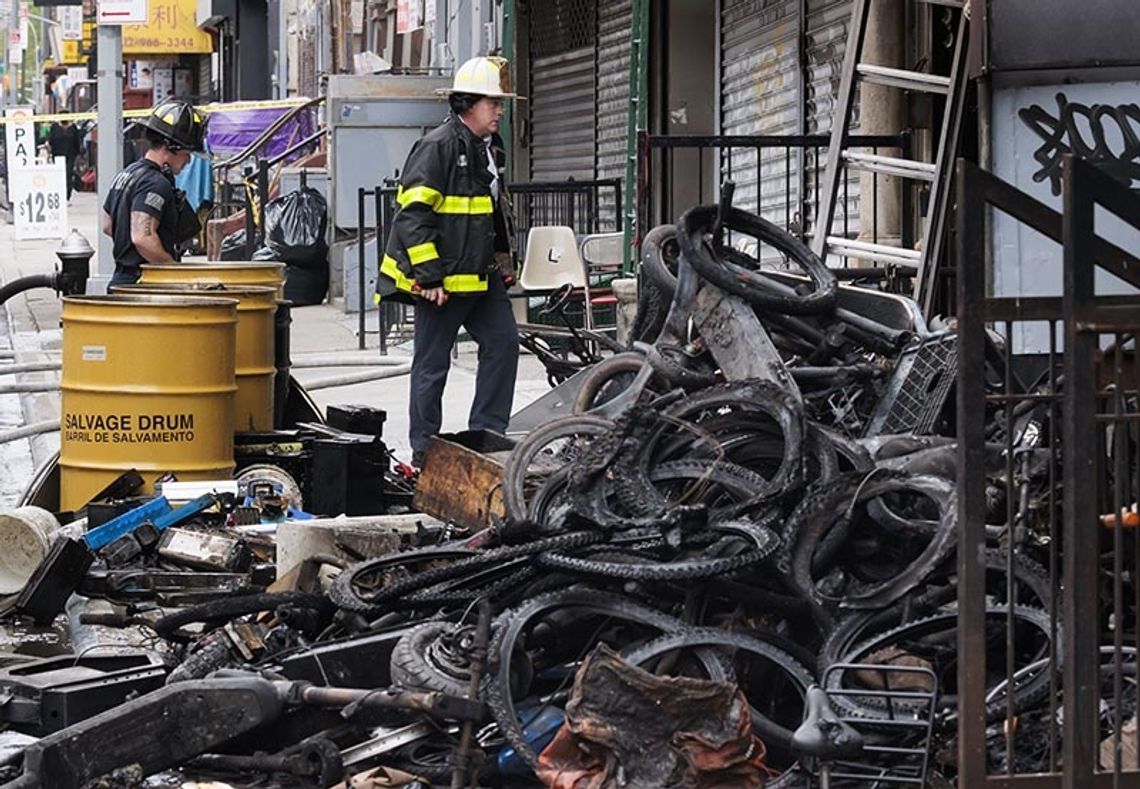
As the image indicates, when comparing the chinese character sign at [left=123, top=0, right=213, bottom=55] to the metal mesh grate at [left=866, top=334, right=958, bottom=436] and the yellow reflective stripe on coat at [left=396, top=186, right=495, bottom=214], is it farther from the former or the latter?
the metal mesh grate at [left=866, top=334, right=958, bottom=436]

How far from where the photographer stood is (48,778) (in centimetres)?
453

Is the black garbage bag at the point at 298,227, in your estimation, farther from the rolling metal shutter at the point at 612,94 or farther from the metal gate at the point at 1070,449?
the metal gate at the point at 1070,449

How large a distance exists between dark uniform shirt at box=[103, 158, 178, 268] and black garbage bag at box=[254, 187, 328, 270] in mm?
8531

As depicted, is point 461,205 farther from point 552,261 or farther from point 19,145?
point 19,145

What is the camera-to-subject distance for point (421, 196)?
9055mm

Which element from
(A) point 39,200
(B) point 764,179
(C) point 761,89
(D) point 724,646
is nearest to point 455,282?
(D) point 724,646

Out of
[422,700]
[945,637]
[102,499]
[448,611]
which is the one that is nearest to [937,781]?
[945,637]

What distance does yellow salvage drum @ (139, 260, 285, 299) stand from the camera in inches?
375

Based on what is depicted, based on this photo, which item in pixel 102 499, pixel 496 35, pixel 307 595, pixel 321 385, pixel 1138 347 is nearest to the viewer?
pixel 1138 347

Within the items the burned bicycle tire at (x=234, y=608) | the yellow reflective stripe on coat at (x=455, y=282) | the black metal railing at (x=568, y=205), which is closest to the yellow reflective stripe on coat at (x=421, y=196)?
the yellow reflective stripe on coat at (x=455, y=282)

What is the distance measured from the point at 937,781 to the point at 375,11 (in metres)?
24.4

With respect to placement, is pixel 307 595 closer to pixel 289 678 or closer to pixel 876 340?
pixel 289 678

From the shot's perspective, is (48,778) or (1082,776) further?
(48,778)

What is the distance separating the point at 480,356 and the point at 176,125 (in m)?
2.22
